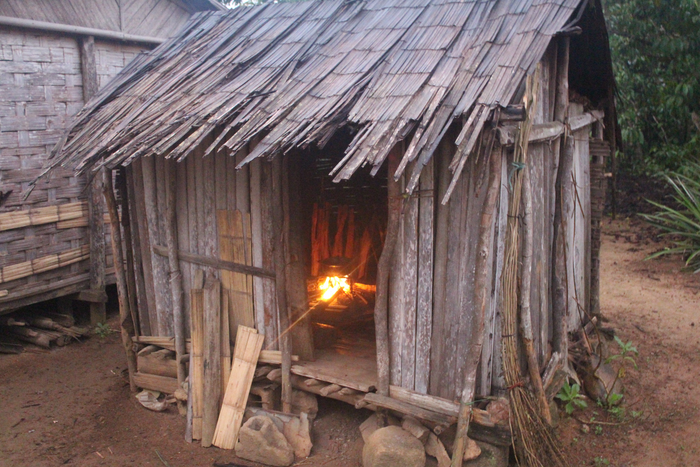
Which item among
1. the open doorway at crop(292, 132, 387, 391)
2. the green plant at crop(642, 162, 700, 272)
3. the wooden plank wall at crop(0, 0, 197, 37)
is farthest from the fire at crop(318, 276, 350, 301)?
the green plant at crop(642, 162, 700, 272)

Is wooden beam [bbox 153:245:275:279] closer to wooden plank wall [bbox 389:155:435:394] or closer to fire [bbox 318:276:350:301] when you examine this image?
wooden plank wall [bbox 389:155:435:394]

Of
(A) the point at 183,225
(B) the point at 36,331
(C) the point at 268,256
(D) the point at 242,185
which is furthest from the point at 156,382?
(B) the point at 36,331

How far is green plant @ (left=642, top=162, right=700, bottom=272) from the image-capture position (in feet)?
33.4

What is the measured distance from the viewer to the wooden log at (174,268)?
620cm

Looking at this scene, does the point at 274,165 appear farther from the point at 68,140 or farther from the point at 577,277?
the point at 577,277

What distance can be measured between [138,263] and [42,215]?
2186 mm

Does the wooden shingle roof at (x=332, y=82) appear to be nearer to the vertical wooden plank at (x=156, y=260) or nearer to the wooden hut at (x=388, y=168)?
the wooden hut at (x=388, y=168)

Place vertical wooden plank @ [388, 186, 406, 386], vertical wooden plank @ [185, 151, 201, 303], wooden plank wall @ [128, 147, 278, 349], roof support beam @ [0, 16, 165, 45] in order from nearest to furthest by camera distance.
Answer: vertical wooden plank @ [388, 186, 406, 386] < wooden plank wall @ [128, 147, 278, 349] < vertical wooden plank @ [185, 151, 201, 303] < roof support beam @ [0, 16, 165, 45]

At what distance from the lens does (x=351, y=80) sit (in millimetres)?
5027

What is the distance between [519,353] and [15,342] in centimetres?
698

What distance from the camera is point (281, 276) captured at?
5.50 m

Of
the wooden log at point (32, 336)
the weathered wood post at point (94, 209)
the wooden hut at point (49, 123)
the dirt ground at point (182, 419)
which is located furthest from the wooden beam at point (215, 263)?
the wooden log at point (32, 336)

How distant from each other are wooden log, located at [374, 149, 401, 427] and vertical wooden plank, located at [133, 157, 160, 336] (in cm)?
302

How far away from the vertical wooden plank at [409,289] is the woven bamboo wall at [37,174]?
5.12 m
